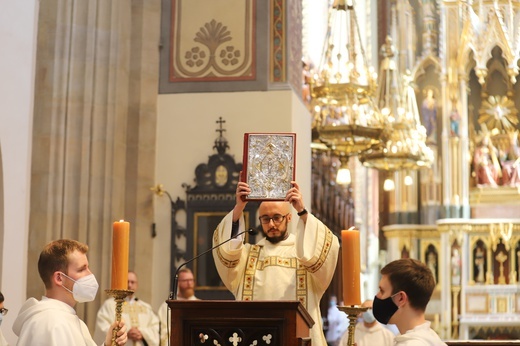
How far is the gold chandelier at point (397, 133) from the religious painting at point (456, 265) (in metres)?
2.86

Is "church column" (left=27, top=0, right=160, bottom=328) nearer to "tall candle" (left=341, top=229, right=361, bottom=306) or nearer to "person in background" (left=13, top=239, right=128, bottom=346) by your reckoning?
"person in background" (left=13, top=239, right=128, bottom=346)

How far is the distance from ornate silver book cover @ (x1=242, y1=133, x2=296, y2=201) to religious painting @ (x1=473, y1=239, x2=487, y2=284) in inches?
690

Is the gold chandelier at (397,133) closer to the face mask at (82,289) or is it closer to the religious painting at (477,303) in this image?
the religious painting at (477,303)

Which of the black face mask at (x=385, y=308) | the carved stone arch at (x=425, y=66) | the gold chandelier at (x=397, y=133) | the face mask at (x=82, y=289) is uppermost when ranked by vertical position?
the carved stone arch at (x=425, y=66)

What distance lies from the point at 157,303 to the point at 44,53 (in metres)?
3.17

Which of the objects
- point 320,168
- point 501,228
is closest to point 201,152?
point 320,168

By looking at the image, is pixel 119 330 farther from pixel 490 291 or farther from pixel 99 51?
pixel 490 291

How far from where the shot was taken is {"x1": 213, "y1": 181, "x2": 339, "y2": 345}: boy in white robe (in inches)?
255

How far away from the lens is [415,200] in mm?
24062

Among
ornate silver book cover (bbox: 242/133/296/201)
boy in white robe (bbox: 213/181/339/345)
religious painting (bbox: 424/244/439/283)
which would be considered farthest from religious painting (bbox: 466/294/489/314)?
ornate silver book cover (bbox: 242/133/296/201)

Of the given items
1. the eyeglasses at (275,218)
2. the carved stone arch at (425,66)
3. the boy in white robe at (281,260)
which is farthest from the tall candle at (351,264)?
the carved stone arch at (425,66)

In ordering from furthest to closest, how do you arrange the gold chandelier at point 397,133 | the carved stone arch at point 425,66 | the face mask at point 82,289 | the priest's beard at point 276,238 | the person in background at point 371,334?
the carved stone arch at point 425,66 → the gold chandelier at point 397,133 → the person in background at point 371,334 → the priest's beard at point 276,238 → the face mask at point 82,289

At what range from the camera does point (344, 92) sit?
15320mm

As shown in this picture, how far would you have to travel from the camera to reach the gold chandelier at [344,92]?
50.0 feet
